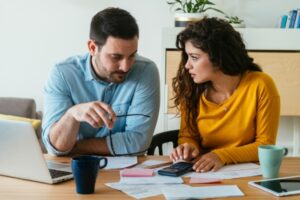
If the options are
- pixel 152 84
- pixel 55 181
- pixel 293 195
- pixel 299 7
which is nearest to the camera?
pixel 293 195

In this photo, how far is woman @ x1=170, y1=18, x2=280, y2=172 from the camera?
6.40 ft

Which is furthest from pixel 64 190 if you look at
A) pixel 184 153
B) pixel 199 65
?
pixel 199 65

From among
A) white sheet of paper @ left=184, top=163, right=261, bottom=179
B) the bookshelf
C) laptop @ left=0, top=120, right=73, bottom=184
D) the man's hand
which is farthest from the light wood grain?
laptop @ left=0, top=120, right=73, bottom=184

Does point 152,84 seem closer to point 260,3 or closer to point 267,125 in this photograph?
point 267,125

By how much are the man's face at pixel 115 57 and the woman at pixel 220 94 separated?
0.28m

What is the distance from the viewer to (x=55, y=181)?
1.43 meters

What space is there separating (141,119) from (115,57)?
0.27 meters

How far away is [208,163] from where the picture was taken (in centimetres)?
160

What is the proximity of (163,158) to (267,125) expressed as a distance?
446 millimetres

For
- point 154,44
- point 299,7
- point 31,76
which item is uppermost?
point 299,7

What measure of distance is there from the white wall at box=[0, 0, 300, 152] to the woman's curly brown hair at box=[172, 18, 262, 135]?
1.30 meters

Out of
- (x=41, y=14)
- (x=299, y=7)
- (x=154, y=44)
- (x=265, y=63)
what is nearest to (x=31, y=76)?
(x=41, y=14)

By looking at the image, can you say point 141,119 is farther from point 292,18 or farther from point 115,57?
point 292,18

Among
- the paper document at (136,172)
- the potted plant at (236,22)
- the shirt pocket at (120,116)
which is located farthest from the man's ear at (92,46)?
the potted plant at (236,22)
